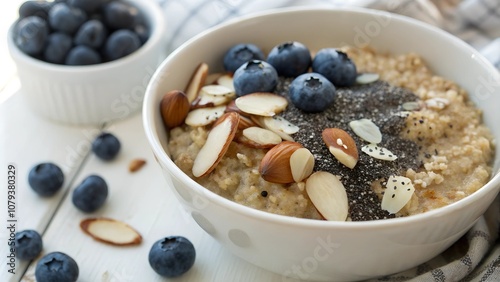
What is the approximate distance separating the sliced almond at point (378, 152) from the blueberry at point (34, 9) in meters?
1.15

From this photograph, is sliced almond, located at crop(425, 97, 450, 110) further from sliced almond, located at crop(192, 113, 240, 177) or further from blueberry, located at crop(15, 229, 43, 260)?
blueberry, located at crop(15, 229, 43, 260)

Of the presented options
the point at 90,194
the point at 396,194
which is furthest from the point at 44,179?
the point at 396,194

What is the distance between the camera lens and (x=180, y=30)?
6.75 feet

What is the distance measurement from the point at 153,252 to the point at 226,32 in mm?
640

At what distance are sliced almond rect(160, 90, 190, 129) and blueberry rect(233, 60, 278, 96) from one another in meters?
0.13

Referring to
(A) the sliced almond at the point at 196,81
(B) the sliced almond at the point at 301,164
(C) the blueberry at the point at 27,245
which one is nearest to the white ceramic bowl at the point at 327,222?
(A) the sliced almond at the point at 196,81

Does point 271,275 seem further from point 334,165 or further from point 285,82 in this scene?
point 285,82

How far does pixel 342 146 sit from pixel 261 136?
178mm

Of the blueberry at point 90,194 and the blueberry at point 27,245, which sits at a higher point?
the blueberry at point 90,194

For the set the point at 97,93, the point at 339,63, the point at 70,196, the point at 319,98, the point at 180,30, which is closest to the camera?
the point at 319,98

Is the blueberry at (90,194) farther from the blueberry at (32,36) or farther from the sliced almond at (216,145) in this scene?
the blueberry at (32,36)

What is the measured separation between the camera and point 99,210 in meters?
1.55

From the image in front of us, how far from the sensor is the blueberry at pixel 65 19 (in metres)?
1.82

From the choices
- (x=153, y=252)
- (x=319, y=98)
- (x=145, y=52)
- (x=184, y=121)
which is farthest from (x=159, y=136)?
(x=145, y=52)
